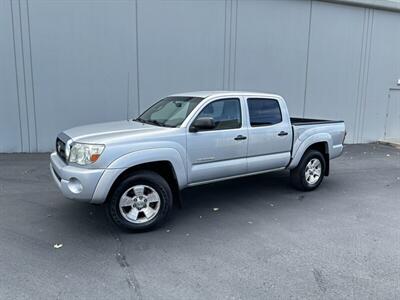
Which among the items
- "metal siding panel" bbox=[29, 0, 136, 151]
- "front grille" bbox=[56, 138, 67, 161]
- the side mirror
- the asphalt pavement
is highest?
"metal siding panel" bbox=[29, 0, 136, 151]

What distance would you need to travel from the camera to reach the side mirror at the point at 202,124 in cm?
467

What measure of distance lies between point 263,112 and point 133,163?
2.60 metres

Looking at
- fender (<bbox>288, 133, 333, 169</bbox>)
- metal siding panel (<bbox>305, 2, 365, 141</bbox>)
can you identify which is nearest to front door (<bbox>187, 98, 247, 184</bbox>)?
fender (<bbox>288, 133, 333, 169</bbox>)

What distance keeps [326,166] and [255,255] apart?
3.54 m

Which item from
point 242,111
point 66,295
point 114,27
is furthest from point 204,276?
point 114,27

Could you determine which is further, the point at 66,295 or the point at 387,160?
the point at 387,160

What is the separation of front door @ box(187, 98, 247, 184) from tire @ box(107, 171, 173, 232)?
0.54m

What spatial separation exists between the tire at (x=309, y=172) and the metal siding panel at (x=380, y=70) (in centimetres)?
813

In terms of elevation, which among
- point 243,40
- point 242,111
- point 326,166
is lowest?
point 326,166

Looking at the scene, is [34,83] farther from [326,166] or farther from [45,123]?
[326,166]

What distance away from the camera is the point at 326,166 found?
6.71 metres

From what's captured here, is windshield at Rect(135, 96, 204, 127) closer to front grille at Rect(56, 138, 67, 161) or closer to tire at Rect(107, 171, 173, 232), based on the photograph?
tire at Rect(107, 171, 173, 232)

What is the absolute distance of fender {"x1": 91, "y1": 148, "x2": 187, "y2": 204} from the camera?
13.2 ft

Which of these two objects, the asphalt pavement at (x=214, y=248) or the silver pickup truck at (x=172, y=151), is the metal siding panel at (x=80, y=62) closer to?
the asphalt pavement at (x=214, y=248)
